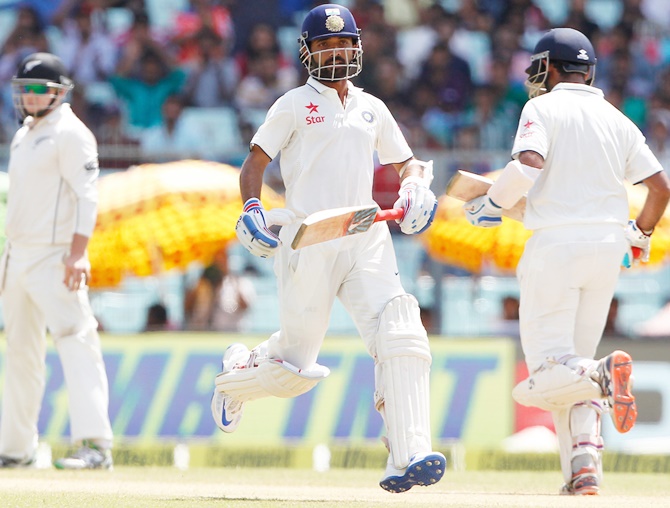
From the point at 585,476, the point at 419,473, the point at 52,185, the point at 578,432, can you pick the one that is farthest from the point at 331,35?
the point at 52,185

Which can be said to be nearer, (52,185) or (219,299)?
(52,185)

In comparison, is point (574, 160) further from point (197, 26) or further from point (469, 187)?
point (197, 26)

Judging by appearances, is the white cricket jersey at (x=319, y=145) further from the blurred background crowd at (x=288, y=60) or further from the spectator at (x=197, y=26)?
the spectator at (x=197, y=26)

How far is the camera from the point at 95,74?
1483 centimetres

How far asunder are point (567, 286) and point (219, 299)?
4872mm

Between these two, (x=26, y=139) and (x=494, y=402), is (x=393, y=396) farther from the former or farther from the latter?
(x=494, y=402)

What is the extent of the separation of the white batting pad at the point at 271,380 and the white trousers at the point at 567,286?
43.2 inches

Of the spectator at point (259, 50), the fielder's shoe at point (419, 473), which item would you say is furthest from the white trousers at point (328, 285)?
the spectator at point (259, 50)

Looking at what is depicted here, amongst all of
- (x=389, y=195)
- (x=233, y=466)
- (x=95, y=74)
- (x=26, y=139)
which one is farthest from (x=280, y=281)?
(x=95, y=74)

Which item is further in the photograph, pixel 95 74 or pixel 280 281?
pixel 95 74

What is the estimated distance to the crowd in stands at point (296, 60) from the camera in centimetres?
1409

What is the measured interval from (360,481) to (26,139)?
2.90 meters

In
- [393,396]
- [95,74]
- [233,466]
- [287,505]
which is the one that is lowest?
[233,466]

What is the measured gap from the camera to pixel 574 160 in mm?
6699
